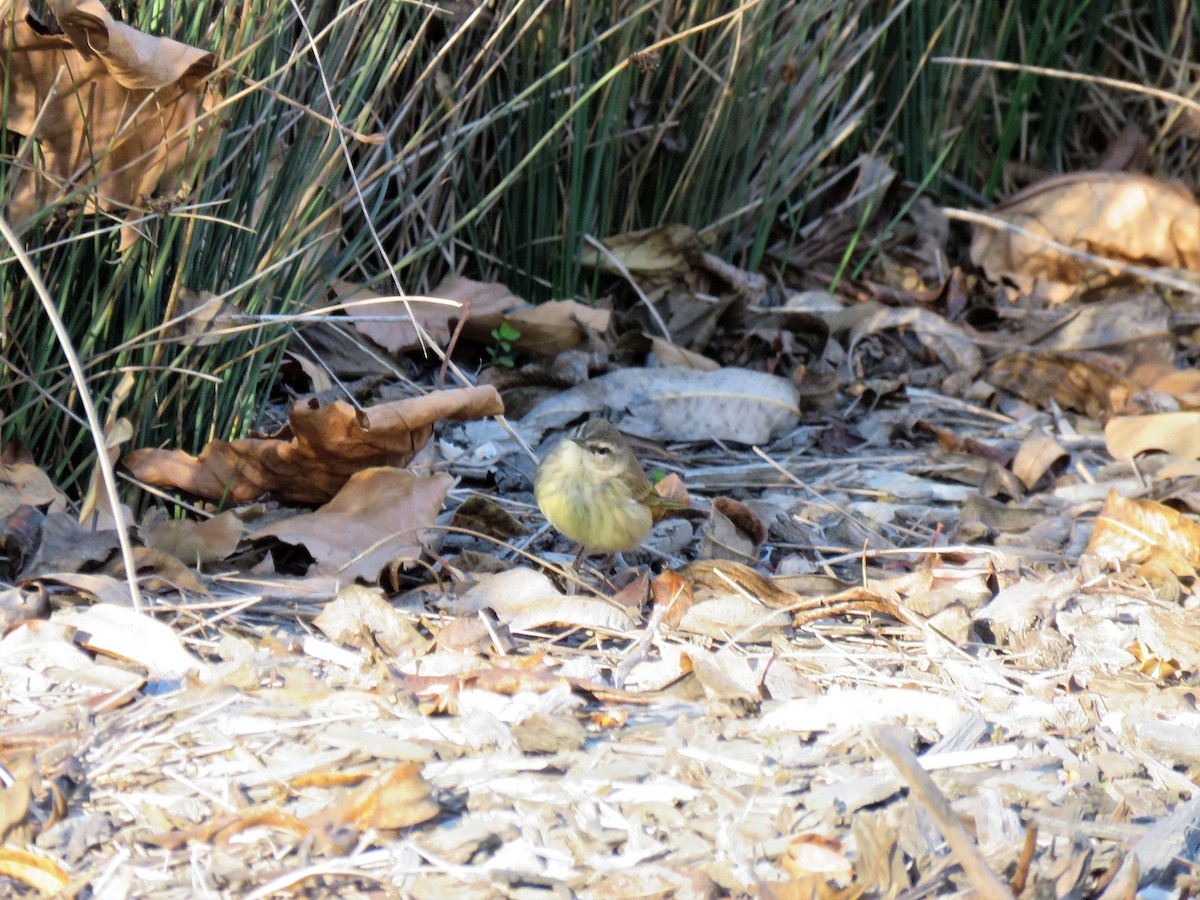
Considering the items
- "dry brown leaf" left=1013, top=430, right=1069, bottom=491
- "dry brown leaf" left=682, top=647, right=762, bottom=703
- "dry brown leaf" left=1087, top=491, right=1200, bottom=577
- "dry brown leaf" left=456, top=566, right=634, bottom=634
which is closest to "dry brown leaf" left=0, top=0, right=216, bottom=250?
"dry brown leaf" left=456, top=566, right=634, bottom=634

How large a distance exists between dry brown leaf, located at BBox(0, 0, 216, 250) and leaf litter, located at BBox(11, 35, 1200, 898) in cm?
53

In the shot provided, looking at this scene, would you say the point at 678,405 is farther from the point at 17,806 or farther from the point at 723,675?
the point at 17,806

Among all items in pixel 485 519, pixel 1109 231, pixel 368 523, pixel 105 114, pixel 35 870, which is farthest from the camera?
pixel 1109 231

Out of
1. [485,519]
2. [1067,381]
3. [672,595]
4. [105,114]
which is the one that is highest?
[105,114]

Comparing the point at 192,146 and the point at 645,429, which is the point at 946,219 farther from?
the point at 192,146

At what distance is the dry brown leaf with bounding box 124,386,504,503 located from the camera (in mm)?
2971

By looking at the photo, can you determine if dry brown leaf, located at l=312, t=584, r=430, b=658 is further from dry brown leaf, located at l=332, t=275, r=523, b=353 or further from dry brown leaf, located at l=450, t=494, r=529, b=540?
dry brown leaf, located at l=332, t=275, r=523, b=353

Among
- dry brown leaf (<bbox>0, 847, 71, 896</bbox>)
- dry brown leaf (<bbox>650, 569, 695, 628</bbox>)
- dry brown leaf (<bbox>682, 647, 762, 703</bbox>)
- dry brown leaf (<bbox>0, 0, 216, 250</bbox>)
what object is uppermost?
dry brown leaf (<bbox>0, 0, 216, 250</bbox>)

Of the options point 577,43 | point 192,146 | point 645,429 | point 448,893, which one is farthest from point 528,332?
point 448,893

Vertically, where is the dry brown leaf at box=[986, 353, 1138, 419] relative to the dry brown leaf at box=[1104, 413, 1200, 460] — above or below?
below

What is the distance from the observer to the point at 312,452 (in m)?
3.09

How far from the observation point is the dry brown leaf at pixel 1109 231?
19.9 feet

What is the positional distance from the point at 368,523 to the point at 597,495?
0.59 m

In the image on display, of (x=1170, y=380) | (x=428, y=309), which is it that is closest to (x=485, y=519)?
(x=428, y=309)
